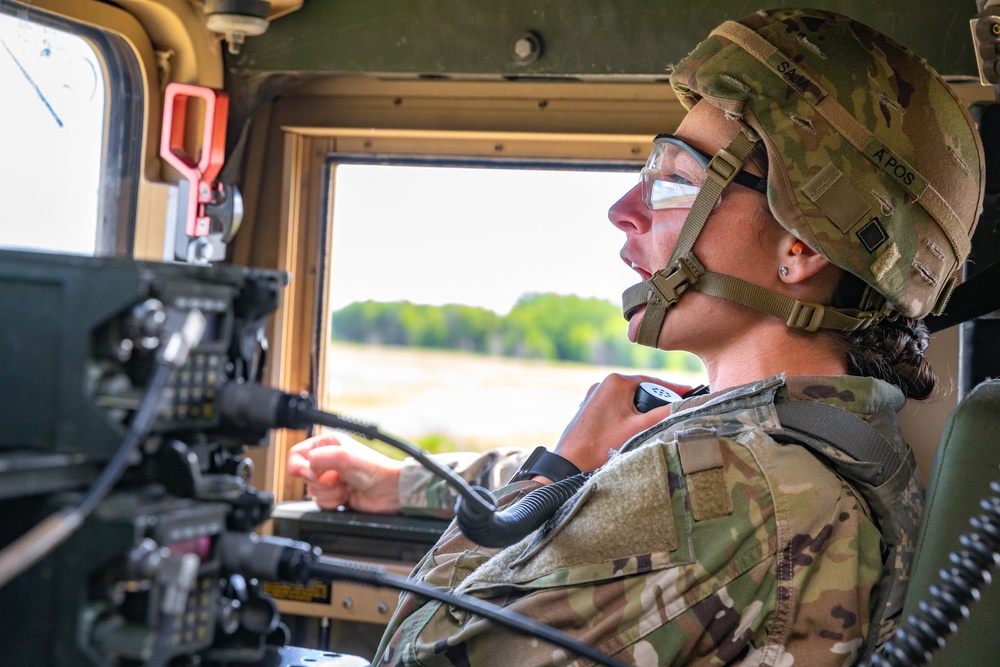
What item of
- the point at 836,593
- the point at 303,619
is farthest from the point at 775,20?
the point at 303,619

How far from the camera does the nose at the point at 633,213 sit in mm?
2010

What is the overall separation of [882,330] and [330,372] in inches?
67.9

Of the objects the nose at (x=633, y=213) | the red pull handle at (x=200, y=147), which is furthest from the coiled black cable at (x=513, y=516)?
the red pull handle at (x=200, y=147)

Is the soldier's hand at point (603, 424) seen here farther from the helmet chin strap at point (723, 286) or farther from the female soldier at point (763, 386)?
the helmet chin strap at point (723, 286)

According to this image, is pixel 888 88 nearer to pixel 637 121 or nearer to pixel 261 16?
pixel 637 121

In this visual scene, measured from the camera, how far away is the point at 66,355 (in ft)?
2.74

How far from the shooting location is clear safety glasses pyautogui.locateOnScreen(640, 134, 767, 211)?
6.25 ft

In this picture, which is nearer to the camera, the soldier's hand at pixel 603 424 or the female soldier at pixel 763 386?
the female soldier at pixel 763 386

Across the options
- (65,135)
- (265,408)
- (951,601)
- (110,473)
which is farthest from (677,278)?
(65,135)

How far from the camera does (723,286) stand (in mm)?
1890

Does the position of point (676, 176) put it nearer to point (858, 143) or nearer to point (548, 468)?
point (858, 143)

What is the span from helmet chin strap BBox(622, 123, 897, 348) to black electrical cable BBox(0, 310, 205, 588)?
Answer: 117cm

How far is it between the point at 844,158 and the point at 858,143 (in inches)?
1.3

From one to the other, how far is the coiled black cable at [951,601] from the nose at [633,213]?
2.88 ft
